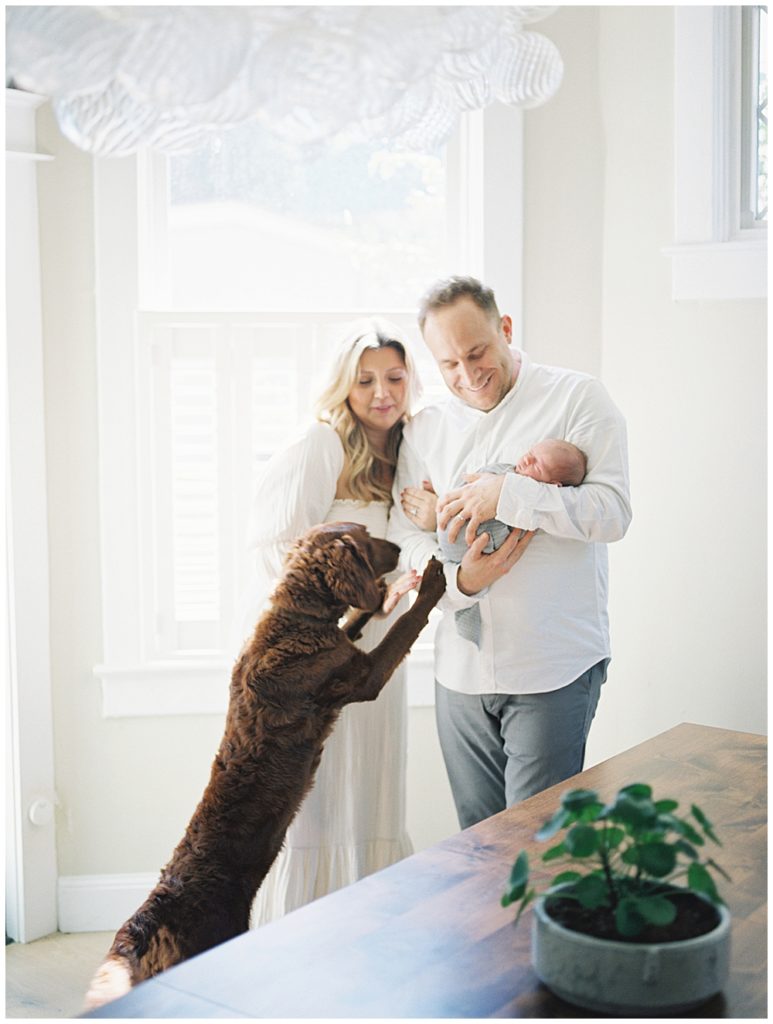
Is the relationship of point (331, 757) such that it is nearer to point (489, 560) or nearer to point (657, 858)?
point (489, 560)

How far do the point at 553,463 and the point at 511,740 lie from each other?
589 mm

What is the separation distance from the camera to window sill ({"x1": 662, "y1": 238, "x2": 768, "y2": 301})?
2658 mm

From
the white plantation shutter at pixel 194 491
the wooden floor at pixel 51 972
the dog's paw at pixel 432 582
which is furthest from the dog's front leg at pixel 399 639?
the wooden floor at pixel 51 972

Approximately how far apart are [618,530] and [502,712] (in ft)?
1.51

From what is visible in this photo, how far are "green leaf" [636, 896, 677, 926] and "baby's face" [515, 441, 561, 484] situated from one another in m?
1.16

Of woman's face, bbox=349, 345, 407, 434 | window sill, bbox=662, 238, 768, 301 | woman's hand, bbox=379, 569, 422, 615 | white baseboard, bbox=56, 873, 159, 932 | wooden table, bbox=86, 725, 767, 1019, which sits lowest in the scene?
white baseboard, bbox=56, 873, 159, 932

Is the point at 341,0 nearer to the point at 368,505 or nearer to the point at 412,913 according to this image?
the point at 412,913

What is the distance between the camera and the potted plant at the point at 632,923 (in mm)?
1161

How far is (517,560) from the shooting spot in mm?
2346

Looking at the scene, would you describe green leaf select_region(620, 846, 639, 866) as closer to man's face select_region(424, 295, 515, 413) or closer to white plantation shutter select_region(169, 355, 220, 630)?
man's face select_region(424, 295, 515, 413)

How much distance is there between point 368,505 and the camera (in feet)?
8.51

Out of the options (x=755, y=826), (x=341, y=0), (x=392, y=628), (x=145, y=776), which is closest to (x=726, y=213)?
(x=392, y=628)

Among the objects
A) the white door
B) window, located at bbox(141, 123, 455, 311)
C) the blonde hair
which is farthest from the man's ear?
the white door

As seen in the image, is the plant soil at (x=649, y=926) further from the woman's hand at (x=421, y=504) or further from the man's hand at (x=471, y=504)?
the woman's hand at (x=421, y=504)
